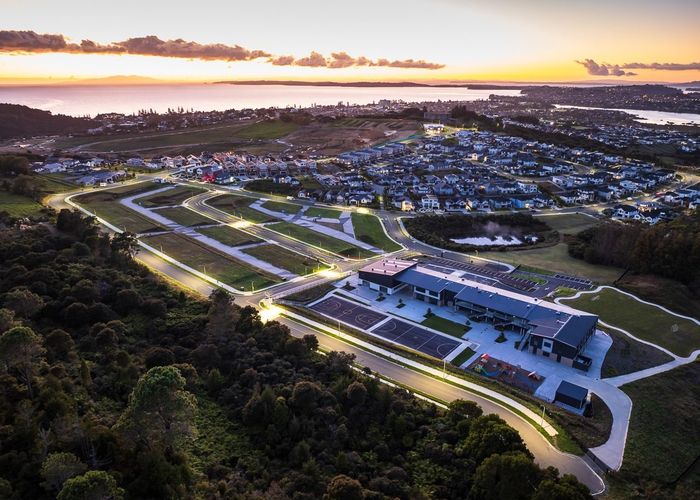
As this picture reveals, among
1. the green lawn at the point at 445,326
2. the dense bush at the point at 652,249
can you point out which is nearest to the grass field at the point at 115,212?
the green lawn at the point at 445,326

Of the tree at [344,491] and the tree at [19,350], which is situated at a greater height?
the tree at [19,350]

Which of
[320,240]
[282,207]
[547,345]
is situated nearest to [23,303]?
[320,240]

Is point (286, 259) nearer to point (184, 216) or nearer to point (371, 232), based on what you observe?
point (371, 232)

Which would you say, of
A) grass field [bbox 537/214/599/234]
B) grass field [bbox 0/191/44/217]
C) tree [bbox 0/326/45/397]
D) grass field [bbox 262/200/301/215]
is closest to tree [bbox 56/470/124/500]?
tree [bbox 0/326/45/397]

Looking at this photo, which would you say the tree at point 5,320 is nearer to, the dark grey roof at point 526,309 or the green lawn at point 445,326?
the green lawn at point 445,326

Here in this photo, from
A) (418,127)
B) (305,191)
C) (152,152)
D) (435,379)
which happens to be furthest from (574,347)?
(418,127)

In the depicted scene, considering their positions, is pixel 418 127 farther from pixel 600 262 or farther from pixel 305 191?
pixel 600 262
